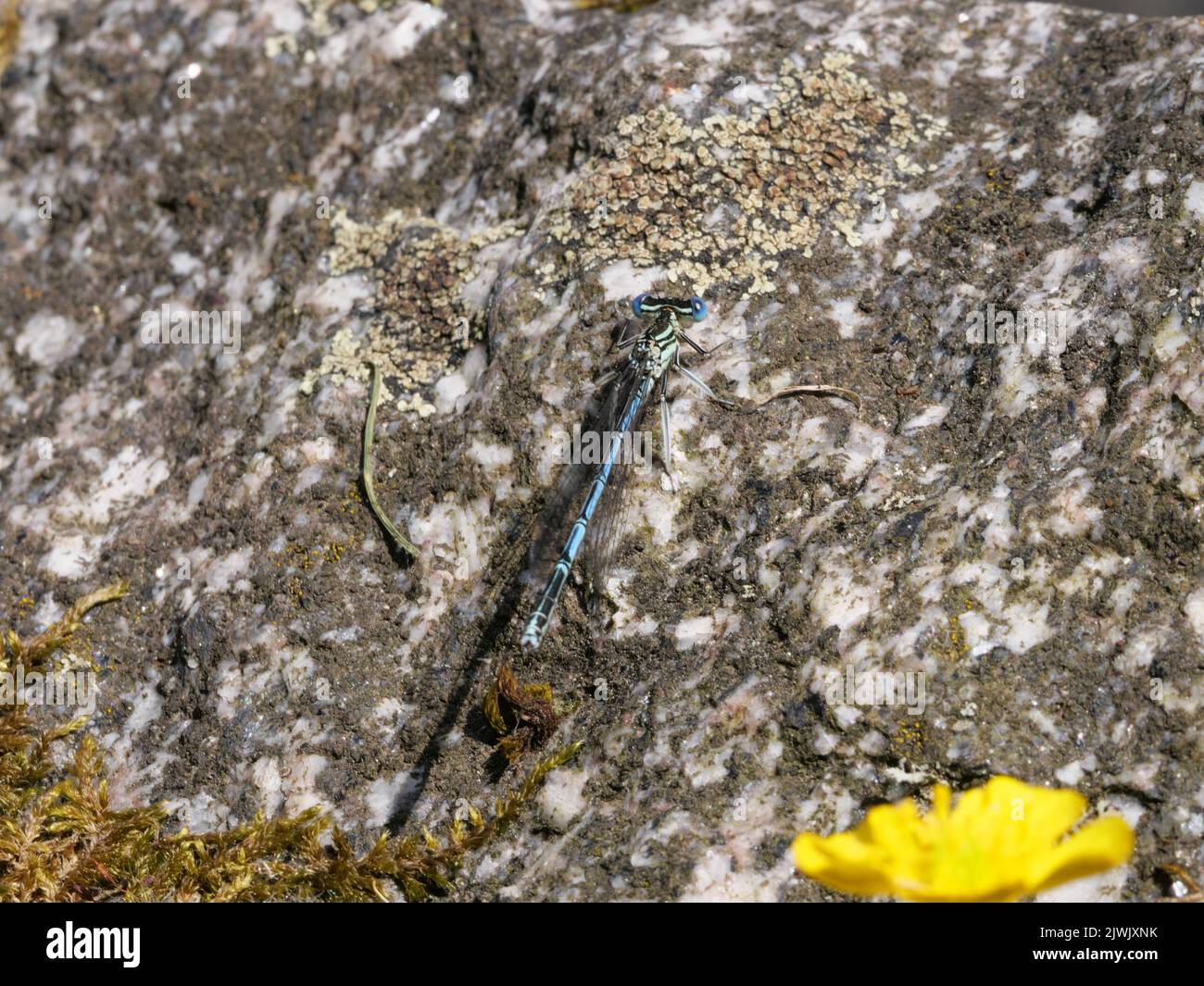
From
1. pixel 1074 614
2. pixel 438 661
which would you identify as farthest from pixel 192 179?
pixel 1074 614

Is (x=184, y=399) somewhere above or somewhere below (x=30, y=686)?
above

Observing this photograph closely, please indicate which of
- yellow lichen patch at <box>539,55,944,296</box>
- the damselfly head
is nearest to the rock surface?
yellow lichen patch at <box>539,55,944,296</box>

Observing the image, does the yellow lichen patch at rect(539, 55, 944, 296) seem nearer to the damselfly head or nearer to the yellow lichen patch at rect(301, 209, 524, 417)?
the damselfly head

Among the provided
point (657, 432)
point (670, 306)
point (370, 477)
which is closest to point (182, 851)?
point (370, 477)

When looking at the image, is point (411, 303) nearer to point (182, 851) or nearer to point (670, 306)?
point (670, 306)
